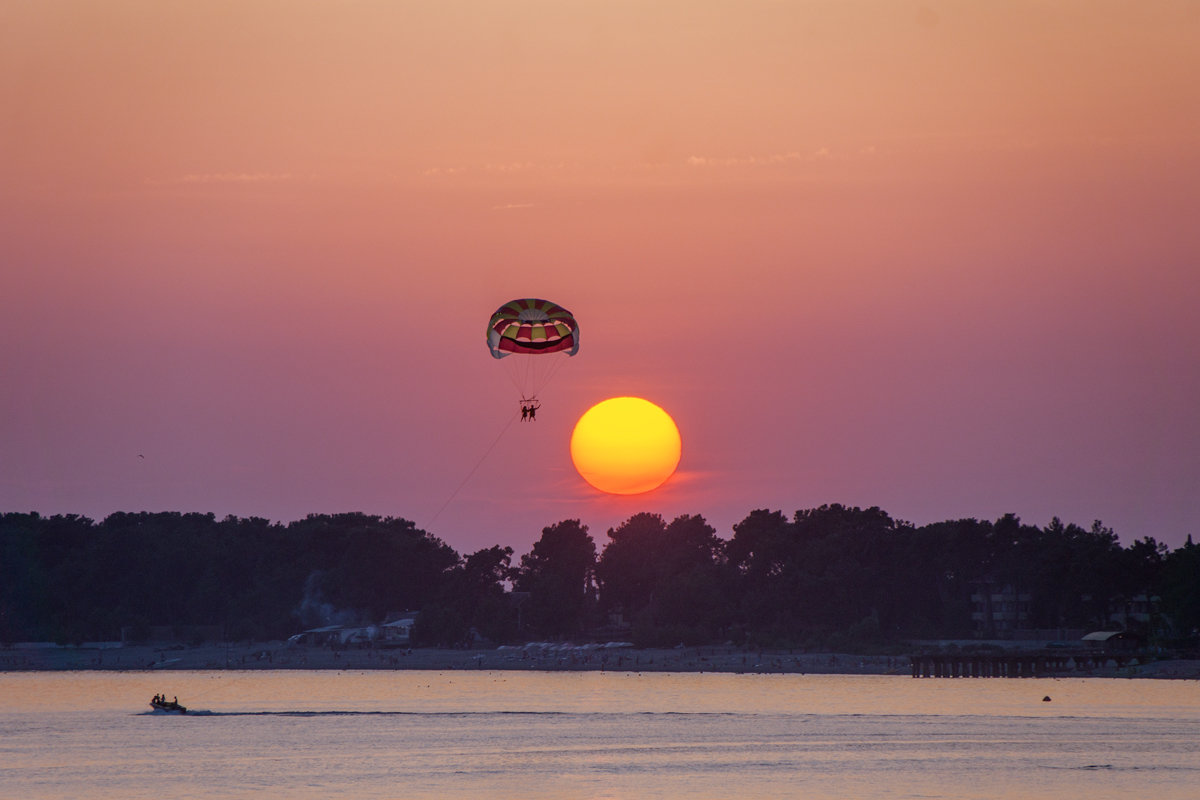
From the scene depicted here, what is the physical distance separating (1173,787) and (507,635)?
395 feet

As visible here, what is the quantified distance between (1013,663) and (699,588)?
142 feet

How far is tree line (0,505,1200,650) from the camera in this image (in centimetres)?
16662

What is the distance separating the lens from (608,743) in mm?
90375

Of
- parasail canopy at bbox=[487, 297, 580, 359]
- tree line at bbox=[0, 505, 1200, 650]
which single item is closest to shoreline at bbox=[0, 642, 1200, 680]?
tree line at bbox=[0, 505, 1200, 650]

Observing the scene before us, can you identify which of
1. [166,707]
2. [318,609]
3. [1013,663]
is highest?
[318,609]

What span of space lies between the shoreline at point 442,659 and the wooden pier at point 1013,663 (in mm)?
8726

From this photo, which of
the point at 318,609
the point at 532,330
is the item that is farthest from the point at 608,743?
the point at 318,609

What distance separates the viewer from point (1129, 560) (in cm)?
16025

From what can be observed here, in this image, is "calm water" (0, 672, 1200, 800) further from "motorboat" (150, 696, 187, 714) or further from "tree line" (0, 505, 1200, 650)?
"tree line" (0, 505, 1200, 650)

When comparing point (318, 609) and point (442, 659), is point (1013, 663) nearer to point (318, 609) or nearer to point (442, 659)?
point (442, 659)

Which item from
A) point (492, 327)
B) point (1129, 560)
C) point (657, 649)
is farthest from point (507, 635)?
point (492, 327)

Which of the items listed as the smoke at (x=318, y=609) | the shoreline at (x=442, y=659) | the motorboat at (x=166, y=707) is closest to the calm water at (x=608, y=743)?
the motorboat at (x=166, y=707)

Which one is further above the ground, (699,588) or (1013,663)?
(699,588)

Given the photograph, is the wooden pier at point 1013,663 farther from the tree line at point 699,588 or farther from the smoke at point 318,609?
the smoke at point 318,609
